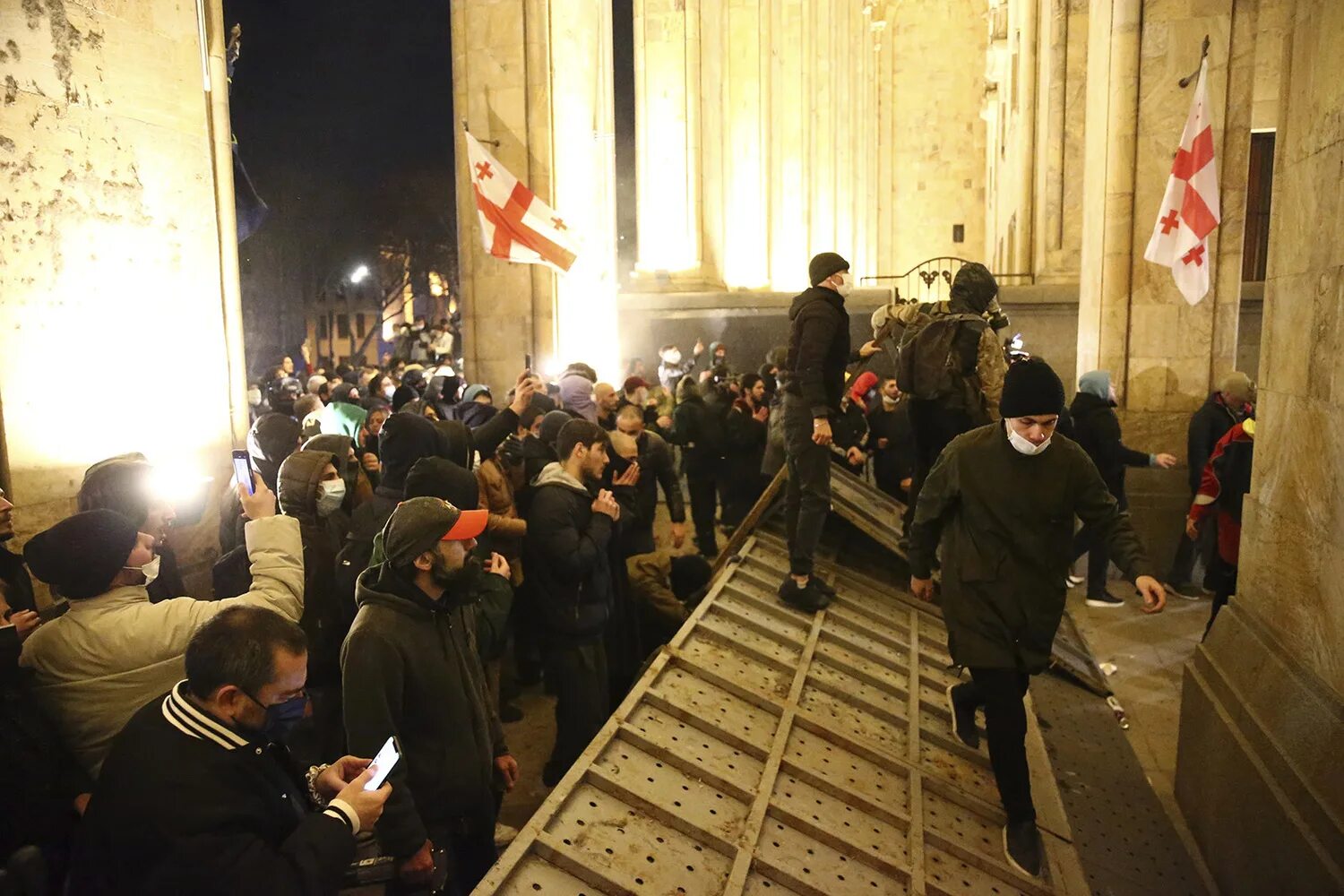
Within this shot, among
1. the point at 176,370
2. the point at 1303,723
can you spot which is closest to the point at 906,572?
the point at 1303,723

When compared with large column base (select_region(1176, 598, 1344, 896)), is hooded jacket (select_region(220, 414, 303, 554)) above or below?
above

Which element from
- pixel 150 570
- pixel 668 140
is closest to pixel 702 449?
pixel 150 570

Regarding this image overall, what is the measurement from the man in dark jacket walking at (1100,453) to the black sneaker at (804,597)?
9.09 feet

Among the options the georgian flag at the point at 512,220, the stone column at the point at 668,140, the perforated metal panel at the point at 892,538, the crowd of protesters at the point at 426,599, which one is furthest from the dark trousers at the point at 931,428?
the stone column at the point at 668,140

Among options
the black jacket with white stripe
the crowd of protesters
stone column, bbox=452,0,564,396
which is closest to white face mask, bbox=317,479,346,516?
the crowd of protesters

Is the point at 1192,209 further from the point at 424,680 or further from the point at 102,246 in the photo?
the point at 102,246

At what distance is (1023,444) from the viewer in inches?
156

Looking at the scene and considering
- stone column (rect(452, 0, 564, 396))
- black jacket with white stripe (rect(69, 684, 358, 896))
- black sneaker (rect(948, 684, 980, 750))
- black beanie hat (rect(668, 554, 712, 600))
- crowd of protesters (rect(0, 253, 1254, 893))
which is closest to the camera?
black jacket with white stripe (rect(69, 684, 358, 896))

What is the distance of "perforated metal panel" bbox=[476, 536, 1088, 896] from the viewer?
326cm

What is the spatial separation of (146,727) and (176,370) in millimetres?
3331

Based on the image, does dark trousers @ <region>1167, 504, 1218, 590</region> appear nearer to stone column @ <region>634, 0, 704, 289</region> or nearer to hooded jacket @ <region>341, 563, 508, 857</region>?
hooded jacket @ <region>341, 563, 508, 857</region>

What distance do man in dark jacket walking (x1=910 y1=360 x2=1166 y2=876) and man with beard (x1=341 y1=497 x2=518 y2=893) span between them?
2.13 meters

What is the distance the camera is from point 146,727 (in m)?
2.08

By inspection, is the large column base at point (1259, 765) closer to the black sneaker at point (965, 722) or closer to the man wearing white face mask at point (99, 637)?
the black sneaker at point (965, 722)
